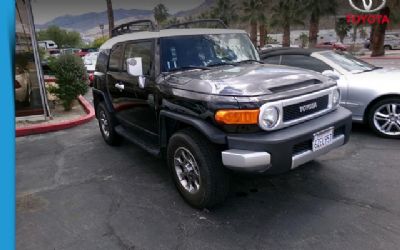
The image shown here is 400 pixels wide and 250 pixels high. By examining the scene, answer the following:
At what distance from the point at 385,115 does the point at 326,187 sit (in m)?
2.33

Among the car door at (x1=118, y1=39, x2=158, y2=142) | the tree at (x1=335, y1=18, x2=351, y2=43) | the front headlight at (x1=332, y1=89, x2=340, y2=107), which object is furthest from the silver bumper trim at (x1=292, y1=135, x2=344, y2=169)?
the tree at (x1=335, y1=18, x2=351, y2=43)

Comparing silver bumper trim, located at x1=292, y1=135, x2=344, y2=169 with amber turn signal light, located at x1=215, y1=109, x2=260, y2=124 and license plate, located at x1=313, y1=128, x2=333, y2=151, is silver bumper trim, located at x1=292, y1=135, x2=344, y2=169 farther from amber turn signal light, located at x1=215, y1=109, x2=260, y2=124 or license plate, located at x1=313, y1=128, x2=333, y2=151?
amber turn signal light, located at x1=215, y1=109, x2=260, y2=124

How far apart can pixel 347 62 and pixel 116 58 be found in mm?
4062

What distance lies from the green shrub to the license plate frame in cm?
664

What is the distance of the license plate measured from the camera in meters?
3.41

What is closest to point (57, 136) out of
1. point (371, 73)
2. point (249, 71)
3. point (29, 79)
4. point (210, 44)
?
point (29, 79)

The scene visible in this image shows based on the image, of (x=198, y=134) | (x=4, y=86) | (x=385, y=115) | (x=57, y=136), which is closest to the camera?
(x=4, y=86)

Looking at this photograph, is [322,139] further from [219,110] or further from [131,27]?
[131,27]

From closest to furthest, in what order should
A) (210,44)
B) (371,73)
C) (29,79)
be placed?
(210,44)
(371,73)
(29,79)

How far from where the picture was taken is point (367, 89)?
18.5ft

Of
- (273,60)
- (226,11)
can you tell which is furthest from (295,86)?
(226,11)

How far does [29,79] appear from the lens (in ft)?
26.3

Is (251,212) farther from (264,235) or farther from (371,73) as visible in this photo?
(371,73)

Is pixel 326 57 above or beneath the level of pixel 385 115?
above
